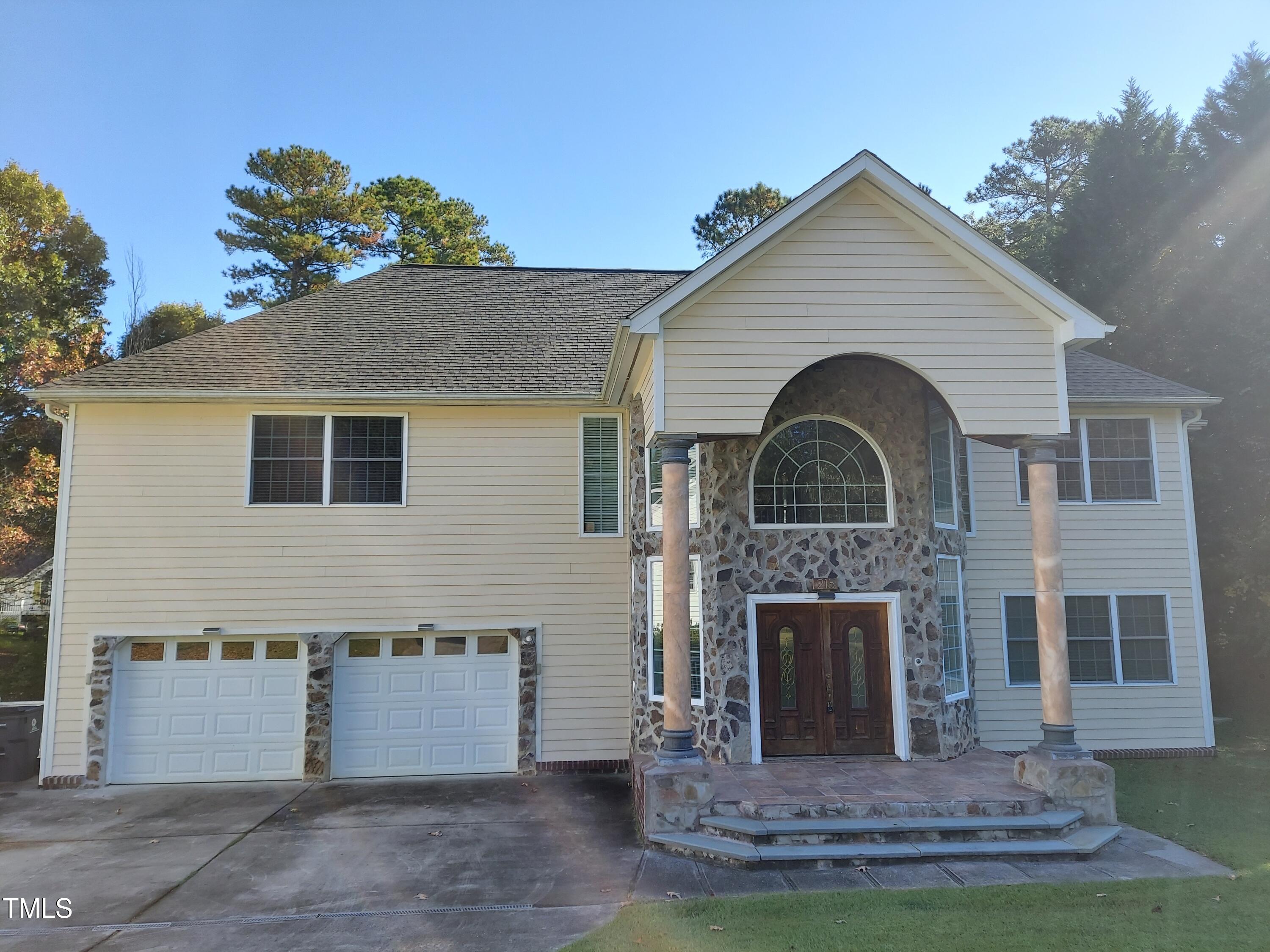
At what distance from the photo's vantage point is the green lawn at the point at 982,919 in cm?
530

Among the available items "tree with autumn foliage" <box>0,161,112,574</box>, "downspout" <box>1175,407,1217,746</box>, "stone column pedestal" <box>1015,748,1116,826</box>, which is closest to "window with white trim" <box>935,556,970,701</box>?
"stone column pedestal" <box>1015,748,1116,826</box>

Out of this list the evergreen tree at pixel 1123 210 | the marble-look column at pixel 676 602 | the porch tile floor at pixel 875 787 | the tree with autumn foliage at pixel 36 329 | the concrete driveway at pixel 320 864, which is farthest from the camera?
the evergreen tree at pixel 1123 210

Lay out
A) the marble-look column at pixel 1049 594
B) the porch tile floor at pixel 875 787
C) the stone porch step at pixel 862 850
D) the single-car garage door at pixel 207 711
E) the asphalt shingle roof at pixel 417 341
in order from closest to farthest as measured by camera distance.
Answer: the stone porch step at pixel 862 850, the porch tile floor at pixel 875 787, the marble-look column at pixel 1049 594, the single-car garage door at pixel 207 711, the asphalt shingle roof at pixel 417 341

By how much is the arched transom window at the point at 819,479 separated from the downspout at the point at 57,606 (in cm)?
914

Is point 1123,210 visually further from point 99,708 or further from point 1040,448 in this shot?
point 99,708

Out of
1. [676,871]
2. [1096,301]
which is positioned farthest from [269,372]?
A: [1096,301]

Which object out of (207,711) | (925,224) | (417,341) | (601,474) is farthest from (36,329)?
(925,224)

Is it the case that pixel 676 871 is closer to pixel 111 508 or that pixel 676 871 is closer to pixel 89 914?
pixel 89 914

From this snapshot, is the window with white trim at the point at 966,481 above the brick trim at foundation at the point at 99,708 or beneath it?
above

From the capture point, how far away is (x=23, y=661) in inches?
728

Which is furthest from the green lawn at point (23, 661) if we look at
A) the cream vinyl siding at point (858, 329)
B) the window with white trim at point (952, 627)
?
the window with white trim at point (952, 627)

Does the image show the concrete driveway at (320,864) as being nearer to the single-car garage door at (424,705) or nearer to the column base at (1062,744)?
the single-car garage door at (424,705)

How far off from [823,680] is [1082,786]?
277cm

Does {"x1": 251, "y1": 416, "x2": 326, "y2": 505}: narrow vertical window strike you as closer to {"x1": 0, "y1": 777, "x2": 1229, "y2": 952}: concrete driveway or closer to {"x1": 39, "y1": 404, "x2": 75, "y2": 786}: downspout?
{"x1": 39, "y1": 404, "x2": 75, "y2": 786}: downspout
